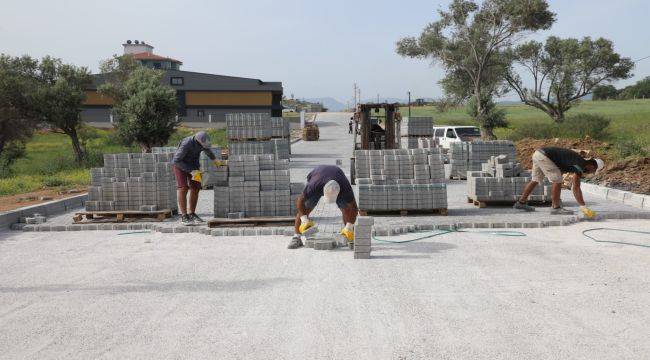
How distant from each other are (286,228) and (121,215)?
3.57 m

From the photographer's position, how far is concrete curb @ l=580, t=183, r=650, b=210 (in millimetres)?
11587

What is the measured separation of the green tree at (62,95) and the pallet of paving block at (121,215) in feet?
54.5

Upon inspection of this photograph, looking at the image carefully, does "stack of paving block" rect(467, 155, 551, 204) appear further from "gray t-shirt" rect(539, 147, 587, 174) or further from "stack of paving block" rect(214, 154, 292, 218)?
"stack of paving block" rect(214, 154, 292, 218)

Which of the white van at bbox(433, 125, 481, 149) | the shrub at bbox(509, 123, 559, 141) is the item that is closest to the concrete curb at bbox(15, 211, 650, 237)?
the white van at bbox(433, 125, 481, 149)

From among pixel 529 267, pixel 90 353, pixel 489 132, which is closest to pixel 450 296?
pixel 529 267

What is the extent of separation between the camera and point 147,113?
25.5 m

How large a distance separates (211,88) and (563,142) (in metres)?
46.5

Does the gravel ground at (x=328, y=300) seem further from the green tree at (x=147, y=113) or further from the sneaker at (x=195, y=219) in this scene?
the green tree at (x=147, y=113)

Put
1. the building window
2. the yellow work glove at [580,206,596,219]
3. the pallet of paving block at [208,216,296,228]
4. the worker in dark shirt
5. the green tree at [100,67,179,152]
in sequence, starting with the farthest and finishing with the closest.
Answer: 1. the building window
2. the green tree at [100,67,179,152]
3. the worker in dark shirt
4. the yellow work glove at [580,206,596,219]
5. the pallet of paving block at [208,216,296,228]

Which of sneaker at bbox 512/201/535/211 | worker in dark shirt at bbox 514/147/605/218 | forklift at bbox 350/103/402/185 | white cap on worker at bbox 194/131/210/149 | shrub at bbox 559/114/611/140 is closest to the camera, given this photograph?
worker in dark shirt at bbox 514/147/605/218

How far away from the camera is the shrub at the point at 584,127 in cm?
2873

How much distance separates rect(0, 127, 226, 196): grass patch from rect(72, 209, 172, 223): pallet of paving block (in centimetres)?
594

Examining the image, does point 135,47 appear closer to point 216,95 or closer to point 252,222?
point 216,95

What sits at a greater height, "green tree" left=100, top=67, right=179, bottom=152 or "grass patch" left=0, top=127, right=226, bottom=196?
"green tree" left=100, top=67, right=179, bottom=152
